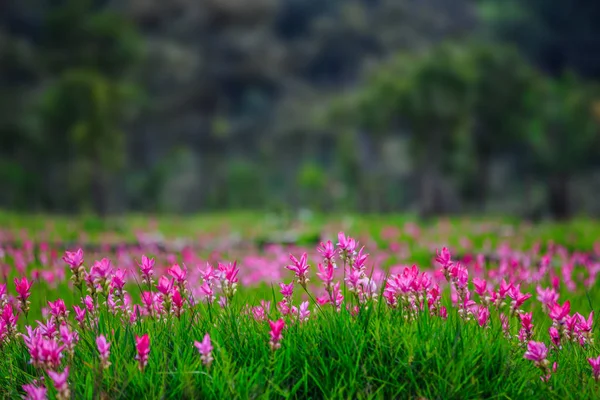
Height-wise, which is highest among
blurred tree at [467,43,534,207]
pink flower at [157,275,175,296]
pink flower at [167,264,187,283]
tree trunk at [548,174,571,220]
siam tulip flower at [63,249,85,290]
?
blurred tree at [467,43,534,207]

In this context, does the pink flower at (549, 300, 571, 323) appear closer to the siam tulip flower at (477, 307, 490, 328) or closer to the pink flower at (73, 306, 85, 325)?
the siam tulip flower at (477, 307, 490, 328)

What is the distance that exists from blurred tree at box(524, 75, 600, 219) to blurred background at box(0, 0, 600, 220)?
0.25ft

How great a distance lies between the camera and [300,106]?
1379 inches

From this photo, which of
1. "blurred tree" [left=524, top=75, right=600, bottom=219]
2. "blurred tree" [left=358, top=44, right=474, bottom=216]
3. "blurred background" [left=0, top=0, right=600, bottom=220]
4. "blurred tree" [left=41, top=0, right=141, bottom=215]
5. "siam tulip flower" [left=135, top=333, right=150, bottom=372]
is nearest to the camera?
"siam tulip flower" [left=135, top=333, right=150, bottom=372]

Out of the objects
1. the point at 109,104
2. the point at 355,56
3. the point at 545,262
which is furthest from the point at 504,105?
the point at 545,262

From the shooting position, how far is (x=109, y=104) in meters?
17.2

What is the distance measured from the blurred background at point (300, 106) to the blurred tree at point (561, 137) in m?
0.08

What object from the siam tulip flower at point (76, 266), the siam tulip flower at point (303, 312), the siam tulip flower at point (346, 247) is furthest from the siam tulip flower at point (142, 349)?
the siam tulip flower at point (346, 247)

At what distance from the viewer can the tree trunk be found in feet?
69.2

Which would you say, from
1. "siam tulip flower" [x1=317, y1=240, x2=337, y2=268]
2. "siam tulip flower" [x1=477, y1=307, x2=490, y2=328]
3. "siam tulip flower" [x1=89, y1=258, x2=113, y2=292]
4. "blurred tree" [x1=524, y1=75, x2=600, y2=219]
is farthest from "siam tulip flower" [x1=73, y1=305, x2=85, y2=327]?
"blurred tree" [x1=524, y1=75, x2=600, y2=219]

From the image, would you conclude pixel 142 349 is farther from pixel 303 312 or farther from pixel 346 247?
pixel 346 247

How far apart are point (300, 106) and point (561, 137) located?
59.9 feet

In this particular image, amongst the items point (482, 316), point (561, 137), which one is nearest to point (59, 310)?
point (482, 316)

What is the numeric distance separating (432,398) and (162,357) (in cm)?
117
